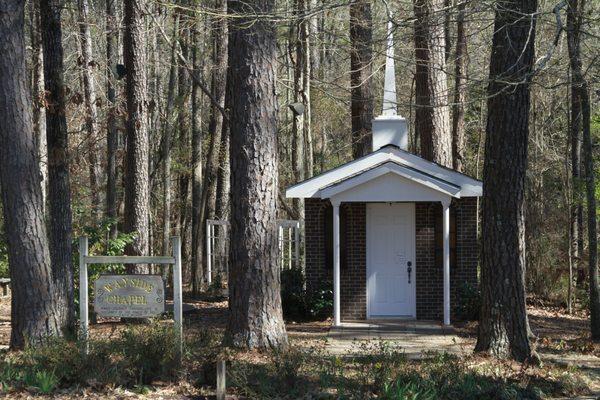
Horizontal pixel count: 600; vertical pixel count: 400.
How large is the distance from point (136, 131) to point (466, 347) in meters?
7.77

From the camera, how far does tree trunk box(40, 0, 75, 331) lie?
45.3ft

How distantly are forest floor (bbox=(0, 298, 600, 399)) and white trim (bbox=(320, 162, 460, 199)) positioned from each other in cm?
277

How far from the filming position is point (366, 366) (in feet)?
36.2

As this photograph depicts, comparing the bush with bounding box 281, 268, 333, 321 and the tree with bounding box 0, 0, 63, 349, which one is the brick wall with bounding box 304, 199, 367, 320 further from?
the tree with bounding box 0, 0, 63, 349

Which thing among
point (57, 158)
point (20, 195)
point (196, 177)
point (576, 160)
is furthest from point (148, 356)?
point (196, 177)

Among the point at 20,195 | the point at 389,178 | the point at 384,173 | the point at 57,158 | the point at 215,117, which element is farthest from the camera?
the point at 215,117

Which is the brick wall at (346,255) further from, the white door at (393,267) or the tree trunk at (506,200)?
the tree trunk at (506,200)

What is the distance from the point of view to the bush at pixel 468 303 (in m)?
17.9

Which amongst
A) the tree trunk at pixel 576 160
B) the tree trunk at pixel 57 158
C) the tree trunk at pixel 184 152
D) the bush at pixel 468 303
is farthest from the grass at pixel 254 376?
the tree trunk at pixel 184 152

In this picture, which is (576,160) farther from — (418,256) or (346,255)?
(346,255)

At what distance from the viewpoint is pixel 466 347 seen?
1434 cm

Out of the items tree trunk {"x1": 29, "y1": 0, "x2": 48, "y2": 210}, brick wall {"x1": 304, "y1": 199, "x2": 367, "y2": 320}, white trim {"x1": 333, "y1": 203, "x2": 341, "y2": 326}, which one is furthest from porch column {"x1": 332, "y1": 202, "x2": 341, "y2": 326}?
tree trunk {"x1": 29, "y1": 0, "x2": 48, "y2": 210}

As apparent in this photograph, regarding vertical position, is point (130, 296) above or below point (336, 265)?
below

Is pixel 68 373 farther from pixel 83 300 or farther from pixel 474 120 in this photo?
pixel 474 120
